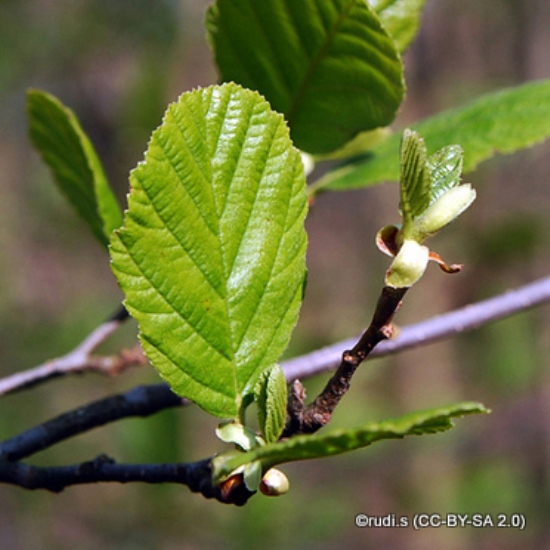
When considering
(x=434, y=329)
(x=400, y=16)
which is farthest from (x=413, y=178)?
(x=434, y=329)

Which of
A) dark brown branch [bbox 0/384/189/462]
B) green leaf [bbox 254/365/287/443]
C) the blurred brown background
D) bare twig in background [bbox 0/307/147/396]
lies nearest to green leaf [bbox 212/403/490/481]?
green leaf [bbox 254/365/287/443]

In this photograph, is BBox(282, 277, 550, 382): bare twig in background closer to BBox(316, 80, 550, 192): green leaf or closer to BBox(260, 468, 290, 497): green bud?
BBox(316, 80, 550, 192): green leaf

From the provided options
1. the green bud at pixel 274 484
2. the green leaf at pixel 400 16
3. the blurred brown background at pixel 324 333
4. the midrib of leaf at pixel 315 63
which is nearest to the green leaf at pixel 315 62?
the midrib of leaf at pixel 315 63

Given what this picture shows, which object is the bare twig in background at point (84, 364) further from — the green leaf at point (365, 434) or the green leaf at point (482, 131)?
the green leaf at point (365, 434)

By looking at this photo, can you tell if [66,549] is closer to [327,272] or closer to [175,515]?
[175,515]

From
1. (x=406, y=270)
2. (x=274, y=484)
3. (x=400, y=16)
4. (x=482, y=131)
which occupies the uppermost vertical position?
(x=400, y=16)

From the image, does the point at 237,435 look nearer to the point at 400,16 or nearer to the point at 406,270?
the point at 406,270

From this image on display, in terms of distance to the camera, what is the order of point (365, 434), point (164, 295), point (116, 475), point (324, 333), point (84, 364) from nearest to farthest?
point (365, 434) → point (164, 295) → point (116, 475) → point (84, 364) → point (324, 333)

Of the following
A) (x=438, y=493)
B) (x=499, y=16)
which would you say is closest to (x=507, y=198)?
(x=499, y=16)
